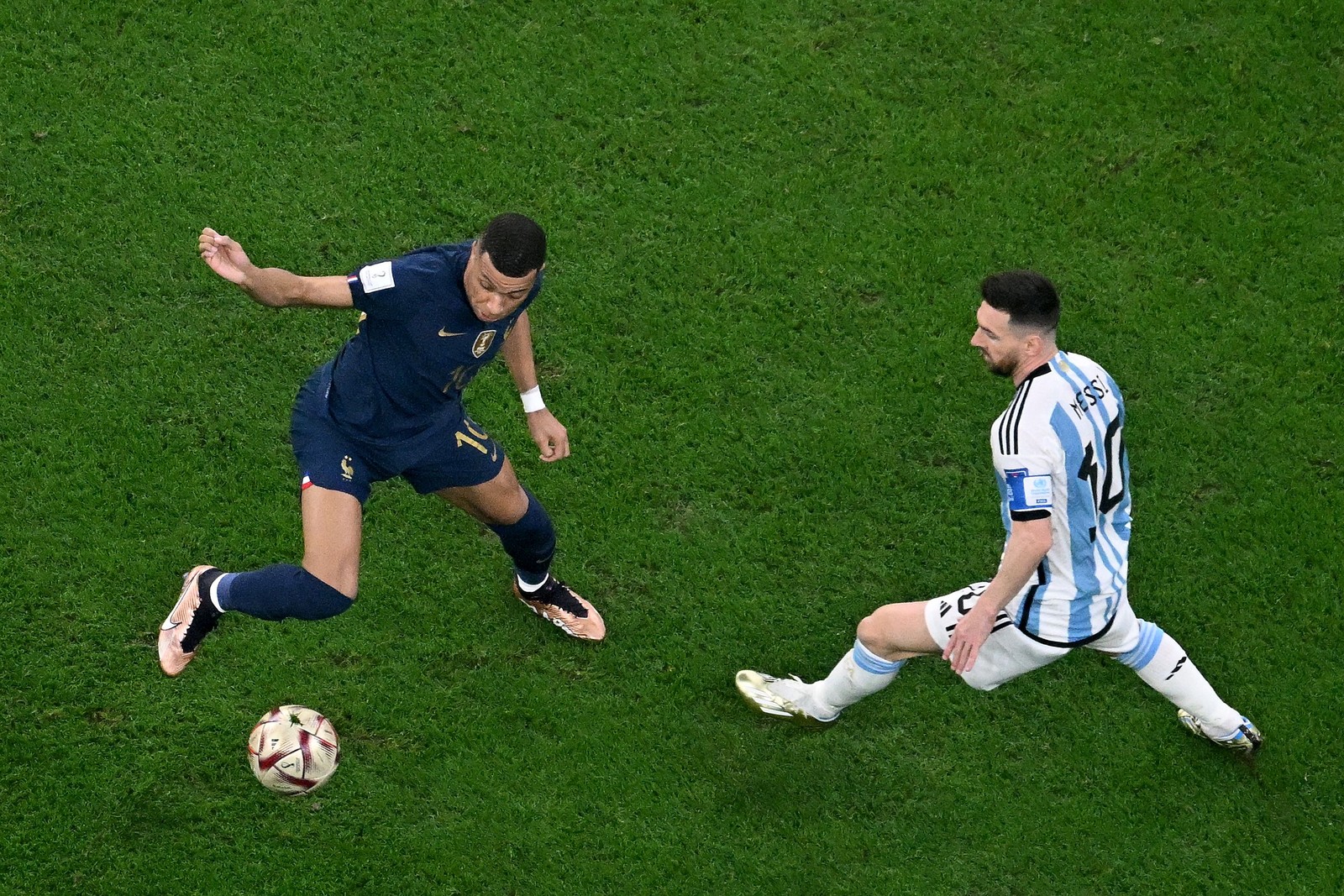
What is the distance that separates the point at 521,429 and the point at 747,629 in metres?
1.58

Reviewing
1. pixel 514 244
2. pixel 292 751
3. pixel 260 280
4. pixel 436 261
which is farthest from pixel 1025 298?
pixel 292 751

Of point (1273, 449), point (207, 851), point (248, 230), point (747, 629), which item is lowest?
point (207, 851)

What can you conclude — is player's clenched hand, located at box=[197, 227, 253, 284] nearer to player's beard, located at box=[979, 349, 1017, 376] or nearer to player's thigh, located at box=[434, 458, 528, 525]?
player's thigh, located at box=[434, 458, 528, 525]

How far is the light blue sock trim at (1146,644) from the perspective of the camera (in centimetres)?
539

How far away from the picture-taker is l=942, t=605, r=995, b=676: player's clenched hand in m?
4.66

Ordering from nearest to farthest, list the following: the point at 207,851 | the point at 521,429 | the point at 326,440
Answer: the point at 326,440 < the point at 207,851 < the point at 521,429

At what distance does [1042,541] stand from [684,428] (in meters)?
2.54

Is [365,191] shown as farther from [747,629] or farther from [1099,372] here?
[1099,372]

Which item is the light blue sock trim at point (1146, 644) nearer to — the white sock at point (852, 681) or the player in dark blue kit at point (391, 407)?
the white sock at point (852, 681)

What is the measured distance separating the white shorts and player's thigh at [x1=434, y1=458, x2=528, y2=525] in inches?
72.4

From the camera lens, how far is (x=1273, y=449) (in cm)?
661

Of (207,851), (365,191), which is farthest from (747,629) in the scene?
(365,191)

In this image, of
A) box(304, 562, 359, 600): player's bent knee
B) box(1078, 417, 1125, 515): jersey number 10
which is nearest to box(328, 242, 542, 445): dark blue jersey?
box(304, 562, 359, 600): player's bent knee

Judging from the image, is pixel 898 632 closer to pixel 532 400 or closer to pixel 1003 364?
pixel 1003 364
